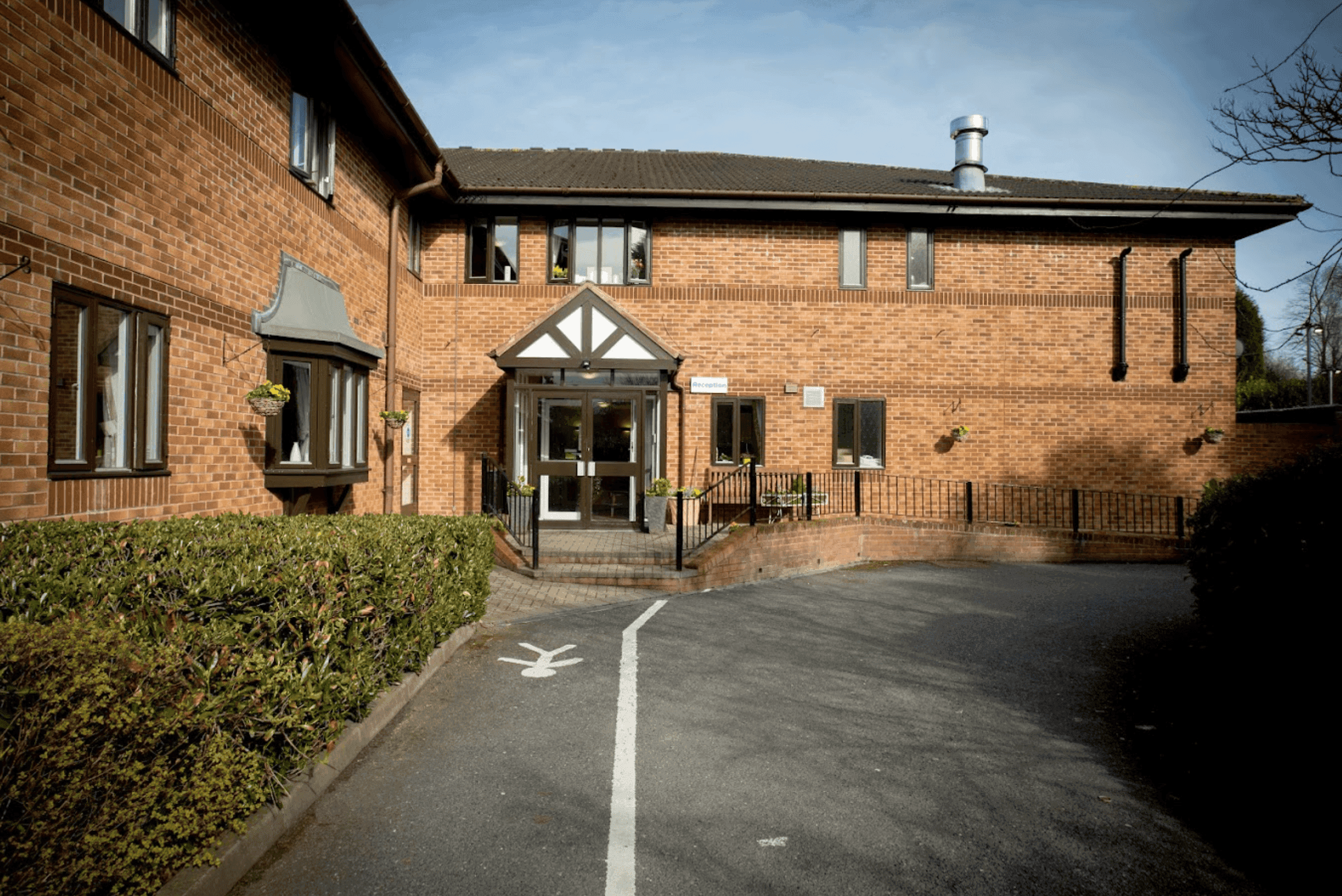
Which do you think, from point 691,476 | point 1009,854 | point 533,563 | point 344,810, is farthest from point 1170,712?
point 691,476

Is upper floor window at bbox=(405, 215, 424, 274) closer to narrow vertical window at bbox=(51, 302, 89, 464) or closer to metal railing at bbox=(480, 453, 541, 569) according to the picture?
metal railing at bbox=(480, 453, 541, 569)

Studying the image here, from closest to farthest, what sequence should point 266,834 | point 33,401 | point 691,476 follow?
point 266,834 → point 33,401 → point 691,476

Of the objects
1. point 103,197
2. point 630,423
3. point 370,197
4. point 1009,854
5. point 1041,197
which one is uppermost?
point 1041,197

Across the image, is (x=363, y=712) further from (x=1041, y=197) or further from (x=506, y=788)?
(x=1041, y=197)

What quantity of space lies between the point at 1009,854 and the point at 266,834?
313cm

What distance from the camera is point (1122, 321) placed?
47.3 ft

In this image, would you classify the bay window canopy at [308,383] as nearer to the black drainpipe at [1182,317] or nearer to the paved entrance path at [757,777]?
the paved entrance path at [757,777]

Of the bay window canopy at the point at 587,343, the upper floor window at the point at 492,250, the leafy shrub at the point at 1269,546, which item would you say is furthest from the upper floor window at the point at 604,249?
the leafy shrub at the point at 1269,546

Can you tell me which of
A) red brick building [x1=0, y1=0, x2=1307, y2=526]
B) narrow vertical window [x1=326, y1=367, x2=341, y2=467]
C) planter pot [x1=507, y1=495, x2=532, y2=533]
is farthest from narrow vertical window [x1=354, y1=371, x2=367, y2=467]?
planter pot [x1=507, y1=495, x2=532, y2=533]

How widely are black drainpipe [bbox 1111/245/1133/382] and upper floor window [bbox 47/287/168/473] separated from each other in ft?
50.6

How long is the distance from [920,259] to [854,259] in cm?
133

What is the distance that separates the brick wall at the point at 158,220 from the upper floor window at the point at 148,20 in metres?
0.11

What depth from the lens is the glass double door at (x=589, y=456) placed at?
12.7 metres

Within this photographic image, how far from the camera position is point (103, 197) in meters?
5.68
